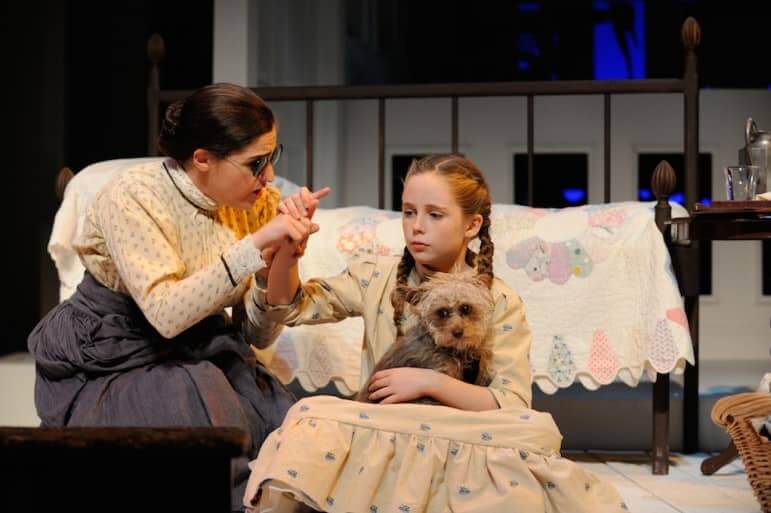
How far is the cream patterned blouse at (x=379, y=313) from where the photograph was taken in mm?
1724

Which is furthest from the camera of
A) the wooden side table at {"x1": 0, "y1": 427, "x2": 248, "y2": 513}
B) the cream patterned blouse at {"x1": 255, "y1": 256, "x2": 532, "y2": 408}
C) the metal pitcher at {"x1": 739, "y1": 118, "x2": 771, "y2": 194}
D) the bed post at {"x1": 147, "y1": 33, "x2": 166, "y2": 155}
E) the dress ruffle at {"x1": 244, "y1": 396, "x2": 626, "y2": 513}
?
the bed post at {"x1": 147, "y1": 33, "x2": 166, "y2": 155}

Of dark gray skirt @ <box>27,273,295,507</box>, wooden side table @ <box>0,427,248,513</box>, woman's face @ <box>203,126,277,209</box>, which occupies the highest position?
woman's face @ <box>203,126,277,209</box>

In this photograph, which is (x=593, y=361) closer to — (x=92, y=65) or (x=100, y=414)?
(x=100, y=414)

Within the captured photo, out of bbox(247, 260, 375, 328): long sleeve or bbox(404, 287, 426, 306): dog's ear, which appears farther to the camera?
bbox(247, 260, 375, 328): long sleeve

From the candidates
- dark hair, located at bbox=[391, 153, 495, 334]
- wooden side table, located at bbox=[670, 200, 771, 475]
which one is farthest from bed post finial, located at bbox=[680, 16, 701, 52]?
dark hair, located at bbox=[391, 153, 495, 334]

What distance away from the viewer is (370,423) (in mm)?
1571

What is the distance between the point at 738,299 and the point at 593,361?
177 cm

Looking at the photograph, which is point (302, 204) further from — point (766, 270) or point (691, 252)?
point (766, 270)

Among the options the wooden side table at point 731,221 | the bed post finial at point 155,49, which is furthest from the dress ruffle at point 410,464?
the bed post finial at point 155,49

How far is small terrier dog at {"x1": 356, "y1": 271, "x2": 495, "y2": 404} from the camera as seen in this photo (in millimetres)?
1627

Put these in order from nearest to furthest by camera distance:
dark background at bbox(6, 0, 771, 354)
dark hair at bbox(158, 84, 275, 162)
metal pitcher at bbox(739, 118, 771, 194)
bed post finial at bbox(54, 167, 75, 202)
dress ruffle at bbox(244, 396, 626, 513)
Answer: dress ruffle at bbox(244, 396, 626, 513)
dark hair at bbox(158, 84, 275, 162)
metal pitcher at bbox(739, 118, 771, 194)
bed post finial at bbox(54, 167, 75, 202)
dark background at bbox(6, 0, 771, 354)

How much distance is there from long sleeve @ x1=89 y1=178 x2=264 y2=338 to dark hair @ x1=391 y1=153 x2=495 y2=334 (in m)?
0.23

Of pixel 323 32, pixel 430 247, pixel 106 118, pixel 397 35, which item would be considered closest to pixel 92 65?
pixel 106 118

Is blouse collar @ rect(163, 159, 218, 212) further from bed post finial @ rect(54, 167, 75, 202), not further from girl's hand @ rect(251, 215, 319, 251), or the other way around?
bed post finial @ rect(54, 167, 75, 202)
